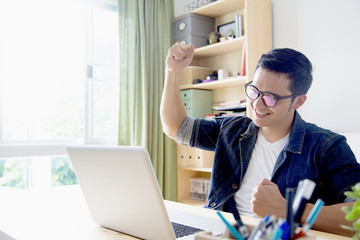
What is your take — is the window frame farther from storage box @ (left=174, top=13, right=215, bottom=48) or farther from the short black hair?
the short black hair

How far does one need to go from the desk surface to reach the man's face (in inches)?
17.3

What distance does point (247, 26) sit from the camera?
265 cm

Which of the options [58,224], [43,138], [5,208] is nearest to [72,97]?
[43,138]

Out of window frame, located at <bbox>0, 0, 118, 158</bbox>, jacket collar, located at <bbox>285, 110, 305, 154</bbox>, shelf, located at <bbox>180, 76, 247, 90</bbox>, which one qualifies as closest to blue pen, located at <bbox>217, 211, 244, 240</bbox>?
jacket collar, located at <bbox>285, 110, 305, 154</bbox>

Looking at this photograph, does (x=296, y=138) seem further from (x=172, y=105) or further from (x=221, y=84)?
(x=221, y=84)

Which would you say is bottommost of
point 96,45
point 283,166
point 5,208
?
point 5,208

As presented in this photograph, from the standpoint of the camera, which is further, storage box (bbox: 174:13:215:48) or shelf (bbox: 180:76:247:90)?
storage box (bbox: 174:13:215:48)

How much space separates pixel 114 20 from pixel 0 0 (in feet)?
3.17

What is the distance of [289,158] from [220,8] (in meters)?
2.17

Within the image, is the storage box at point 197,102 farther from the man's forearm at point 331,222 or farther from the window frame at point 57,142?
the man's forearm at point 331,222

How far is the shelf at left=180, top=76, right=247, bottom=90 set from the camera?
283 centimetres

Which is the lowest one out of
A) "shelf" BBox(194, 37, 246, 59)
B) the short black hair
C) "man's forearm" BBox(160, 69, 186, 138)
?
"man's forearm" BBox(160, 69, 186, 138)

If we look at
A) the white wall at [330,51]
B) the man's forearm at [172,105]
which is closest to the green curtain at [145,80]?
the white wall at [330,51]

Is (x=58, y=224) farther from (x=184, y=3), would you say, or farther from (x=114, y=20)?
(x=184, y=3)
